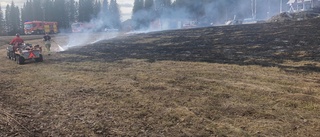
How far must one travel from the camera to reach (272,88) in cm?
784

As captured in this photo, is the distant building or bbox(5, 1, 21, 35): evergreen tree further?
bbox(5, 1, 21, 35): evergreen tree

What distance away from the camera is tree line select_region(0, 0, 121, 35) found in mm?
80812

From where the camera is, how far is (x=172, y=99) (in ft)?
24.4

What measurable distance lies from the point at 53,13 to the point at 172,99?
84532 mm

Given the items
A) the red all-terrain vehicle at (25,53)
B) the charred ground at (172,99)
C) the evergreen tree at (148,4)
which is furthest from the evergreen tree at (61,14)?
the charred ground at (172,99)

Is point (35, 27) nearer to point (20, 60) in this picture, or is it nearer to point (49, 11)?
point (49, 11)

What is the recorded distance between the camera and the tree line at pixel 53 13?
265 ft

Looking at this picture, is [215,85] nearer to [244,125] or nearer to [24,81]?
[244,125]

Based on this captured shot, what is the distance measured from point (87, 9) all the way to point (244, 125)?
87675mm

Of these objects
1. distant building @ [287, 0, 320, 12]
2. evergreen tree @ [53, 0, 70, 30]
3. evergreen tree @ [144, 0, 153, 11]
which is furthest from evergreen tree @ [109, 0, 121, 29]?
distant building @ [287, 0, 320, 12]

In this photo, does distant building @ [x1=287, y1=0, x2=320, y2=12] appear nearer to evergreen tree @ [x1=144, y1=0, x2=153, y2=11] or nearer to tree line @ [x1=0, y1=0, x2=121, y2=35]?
evergreen tree @ [x1=144, y1=0, x2=153, y2=11]

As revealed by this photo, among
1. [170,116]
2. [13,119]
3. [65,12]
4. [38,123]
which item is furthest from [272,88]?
[65,12]

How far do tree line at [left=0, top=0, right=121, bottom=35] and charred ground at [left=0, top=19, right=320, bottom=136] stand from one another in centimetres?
6907

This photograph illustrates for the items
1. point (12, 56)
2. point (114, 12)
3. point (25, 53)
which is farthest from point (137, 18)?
point (25, 53)
